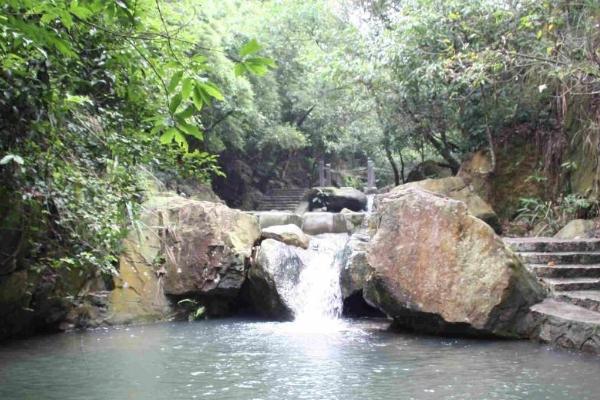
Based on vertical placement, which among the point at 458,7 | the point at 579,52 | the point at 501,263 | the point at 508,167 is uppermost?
the point at 458,7

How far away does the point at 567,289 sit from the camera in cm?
846

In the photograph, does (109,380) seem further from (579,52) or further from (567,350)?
(579,52)

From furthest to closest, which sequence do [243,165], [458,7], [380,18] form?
1. [243,165]
2. [380,18]
3. [458,7]

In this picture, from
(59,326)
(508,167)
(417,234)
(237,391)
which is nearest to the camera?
(237,391)

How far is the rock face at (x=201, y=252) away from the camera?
1051 centimetres

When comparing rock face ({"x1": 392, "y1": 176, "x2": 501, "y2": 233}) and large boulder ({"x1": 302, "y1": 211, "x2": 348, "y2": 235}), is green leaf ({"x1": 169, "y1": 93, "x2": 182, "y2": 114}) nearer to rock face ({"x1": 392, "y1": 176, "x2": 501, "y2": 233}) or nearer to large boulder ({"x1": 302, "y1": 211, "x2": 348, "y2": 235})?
rock face ({"x1": 392, "y1": 176, "x2": 501, "y2": 233})

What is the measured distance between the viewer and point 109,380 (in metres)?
6.19

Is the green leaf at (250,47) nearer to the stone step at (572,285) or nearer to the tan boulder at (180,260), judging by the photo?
the stone step at (572,285)

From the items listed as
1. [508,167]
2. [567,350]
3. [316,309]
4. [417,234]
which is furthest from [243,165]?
[567,350]

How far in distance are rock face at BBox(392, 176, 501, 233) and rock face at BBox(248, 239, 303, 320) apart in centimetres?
320

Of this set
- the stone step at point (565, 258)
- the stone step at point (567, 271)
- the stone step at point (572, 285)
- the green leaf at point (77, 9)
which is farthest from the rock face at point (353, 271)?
the green leaf at point (77, 9)

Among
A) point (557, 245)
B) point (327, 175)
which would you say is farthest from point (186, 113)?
point (327, 175)

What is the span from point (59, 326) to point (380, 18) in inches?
441

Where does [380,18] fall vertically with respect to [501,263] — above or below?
above
